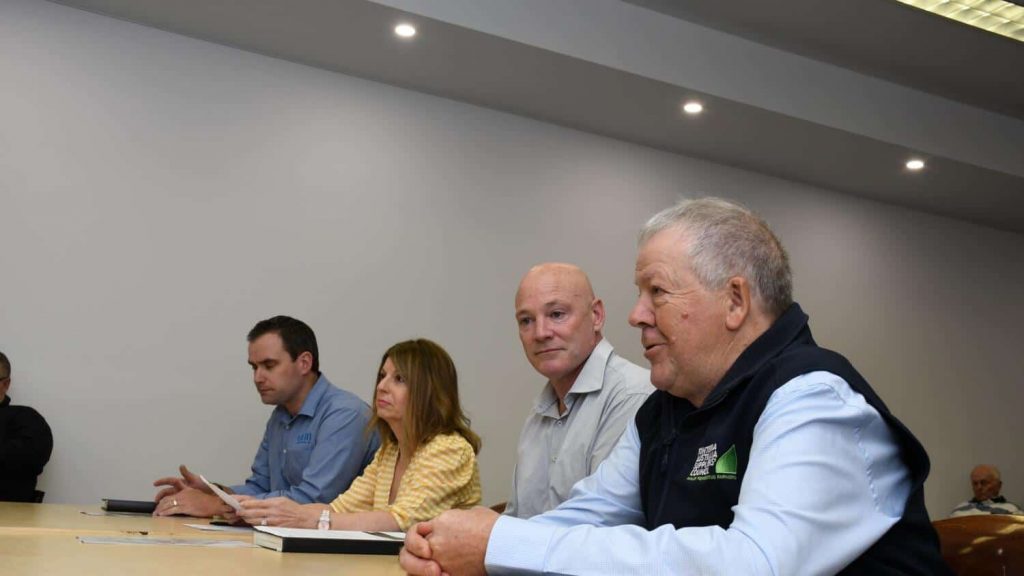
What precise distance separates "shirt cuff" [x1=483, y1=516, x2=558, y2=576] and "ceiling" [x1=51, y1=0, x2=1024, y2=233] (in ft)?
12.3

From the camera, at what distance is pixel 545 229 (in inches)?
234

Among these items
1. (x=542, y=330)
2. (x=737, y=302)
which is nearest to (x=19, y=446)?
(x=542, y=330)

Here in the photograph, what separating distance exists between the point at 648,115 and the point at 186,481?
3.61 m

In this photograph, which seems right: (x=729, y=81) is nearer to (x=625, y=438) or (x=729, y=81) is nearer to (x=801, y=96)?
(x=801, y=96)

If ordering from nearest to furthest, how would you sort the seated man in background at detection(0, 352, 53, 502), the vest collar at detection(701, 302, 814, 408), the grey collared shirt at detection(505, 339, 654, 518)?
the vest collar at detection(701, 302, 814, 408) < the grey collared shirt at detection(505, 339, 654, 518) < the seated man in background at detection(0, 352, 53, 502)

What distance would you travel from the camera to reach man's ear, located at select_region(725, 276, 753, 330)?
4.95 ft

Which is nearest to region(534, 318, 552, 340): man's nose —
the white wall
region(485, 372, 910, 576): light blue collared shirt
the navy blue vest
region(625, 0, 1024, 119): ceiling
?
the navy blue vest

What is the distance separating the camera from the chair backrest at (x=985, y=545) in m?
1.52

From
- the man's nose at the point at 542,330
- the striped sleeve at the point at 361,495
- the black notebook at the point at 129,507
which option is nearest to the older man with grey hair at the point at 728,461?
the man's nose at the point at 542,330

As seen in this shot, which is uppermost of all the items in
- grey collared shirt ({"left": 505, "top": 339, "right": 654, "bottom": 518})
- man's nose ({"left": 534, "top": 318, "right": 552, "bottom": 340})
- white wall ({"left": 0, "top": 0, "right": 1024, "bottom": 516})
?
white wall ({"left": 0, "top": 0, "right": 1024, "bottom": 516})

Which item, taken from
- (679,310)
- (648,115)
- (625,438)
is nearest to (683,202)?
(679,310)

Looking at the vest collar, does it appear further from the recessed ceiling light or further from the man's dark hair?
the recessed ceiling light

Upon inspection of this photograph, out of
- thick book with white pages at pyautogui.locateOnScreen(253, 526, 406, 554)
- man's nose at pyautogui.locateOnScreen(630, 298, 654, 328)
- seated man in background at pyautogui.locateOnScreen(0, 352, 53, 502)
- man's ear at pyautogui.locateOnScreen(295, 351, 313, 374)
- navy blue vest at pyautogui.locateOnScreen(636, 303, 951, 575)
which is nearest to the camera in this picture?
navy blue vest at pyautogui.locateOnScreen(636, 303, 951, 575)

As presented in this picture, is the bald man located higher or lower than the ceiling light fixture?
lower
